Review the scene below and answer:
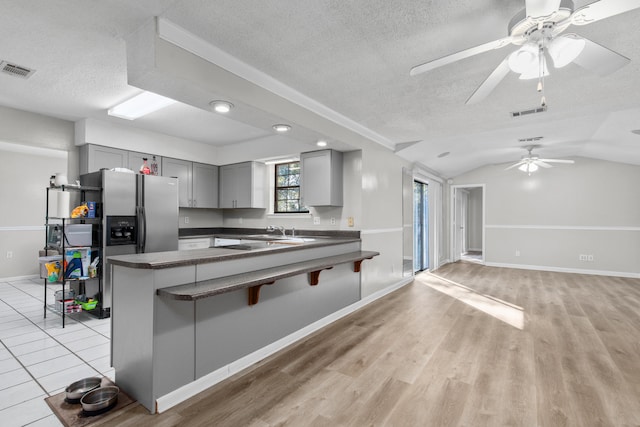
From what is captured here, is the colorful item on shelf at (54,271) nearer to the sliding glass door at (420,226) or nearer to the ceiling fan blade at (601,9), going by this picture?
the ceiling fan blade at (601,9)

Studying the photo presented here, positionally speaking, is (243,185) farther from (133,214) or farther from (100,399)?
(100,399)

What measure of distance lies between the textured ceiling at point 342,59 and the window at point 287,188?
1.16 meters

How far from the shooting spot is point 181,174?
5352 mm

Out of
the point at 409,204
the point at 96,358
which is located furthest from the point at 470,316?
the point at 96,358

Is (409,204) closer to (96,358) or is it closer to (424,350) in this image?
(424,350)

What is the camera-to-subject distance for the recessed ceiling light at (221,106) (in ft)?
8.30


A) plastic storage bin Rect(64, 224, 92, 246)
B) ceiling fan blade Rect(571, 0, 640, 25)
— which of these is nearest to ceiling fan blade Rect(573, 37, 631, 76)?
ceiling fan blade Rect(571, 0, 640, 25)

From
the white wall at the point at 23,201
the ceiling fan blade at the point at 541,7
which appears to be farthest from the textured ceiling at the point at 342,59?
the white wall at the point at 23,201

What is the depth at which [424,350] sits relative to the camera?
9.50 feet

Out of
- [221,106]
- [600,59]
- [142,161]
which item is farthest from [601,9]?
[142,161]

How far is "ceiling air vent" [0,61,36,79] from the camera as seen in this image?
9.24ft

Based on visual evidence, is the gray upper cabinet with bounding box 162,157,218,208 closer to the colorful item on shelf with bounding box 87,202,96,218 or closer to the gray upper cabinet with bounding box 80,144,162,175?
the gray upper cabinet with bounding box 80,144,162,175

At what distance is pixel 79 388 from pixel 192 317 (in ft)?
2.80

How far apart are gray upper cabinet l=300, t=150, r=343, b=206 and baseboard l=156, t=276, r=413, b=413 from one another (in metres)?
1.48
